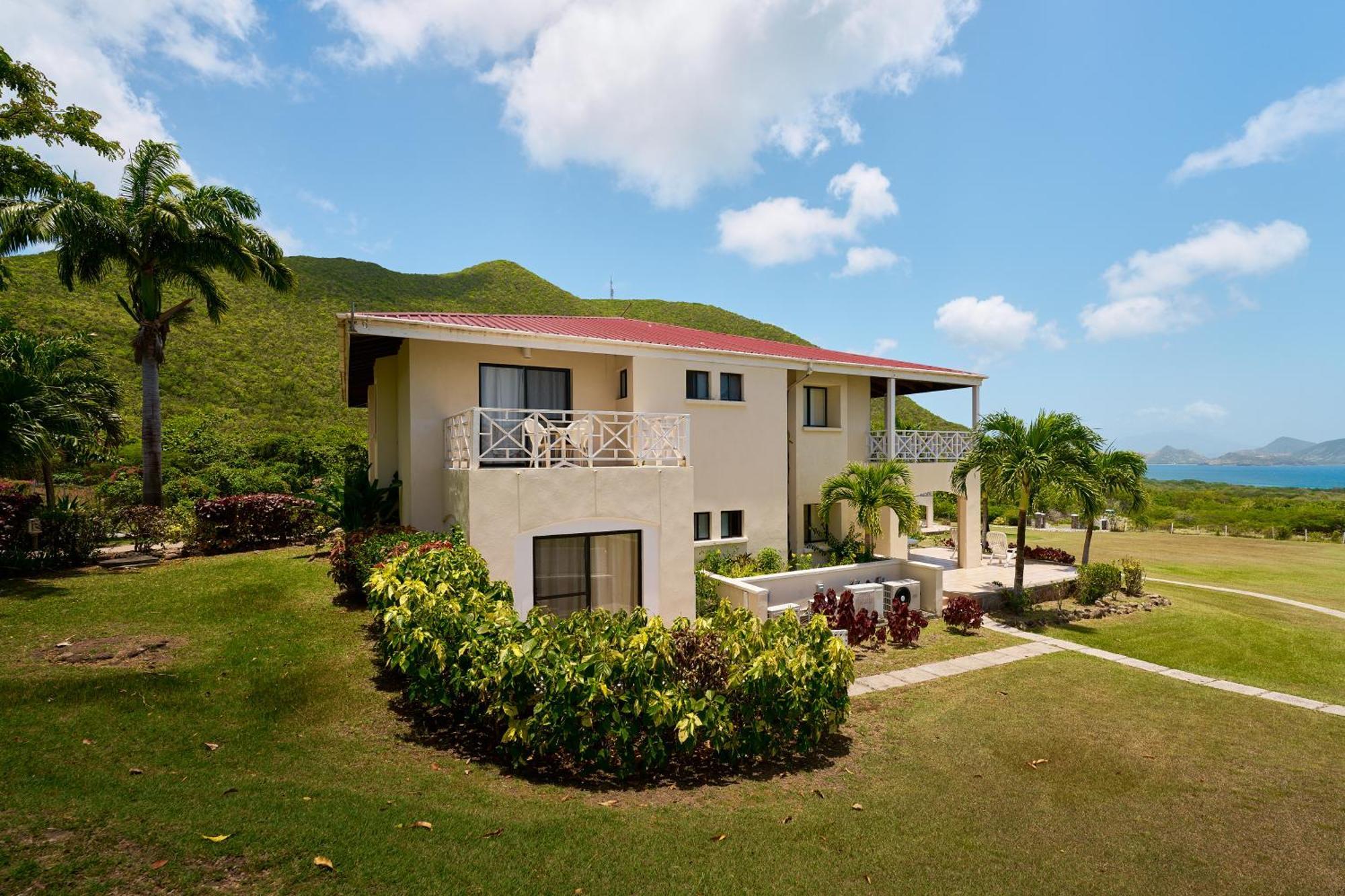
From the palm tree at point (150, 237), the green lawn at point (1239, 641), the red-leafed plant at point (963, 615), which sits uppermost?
the palm tree at point (150, 237)

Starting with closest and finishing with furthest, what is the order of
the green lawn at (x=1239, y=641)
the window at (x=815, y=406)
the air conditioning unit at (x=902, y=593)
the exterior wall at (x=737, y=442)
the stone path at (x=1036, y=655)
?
the stone path at (x=1036, y=655)
the green lawn at (x=1239, y=641)
the exterior wall at (x=737, y=442)
the air conditioning unit at (x=902, y=593)
the window at (x=815, y=406)

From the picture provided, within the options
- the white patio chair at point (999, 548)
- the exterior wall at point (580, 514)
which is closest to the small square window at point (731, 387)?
the exterior wall at point (580, 514)

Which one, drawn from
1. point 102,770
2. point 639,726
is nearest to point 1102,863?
point 639,726

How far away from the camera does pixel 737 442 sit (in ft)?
52.5

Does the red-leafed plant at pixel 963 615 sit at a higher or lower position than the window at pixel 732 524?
lower

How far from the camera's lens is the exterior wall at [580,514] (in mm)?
10242

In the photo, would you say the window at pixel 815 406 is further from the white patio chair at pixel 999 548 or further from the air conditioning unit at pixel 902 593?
the white patio chair at pixel 999 548

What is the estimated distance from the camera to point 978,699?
9.77 m

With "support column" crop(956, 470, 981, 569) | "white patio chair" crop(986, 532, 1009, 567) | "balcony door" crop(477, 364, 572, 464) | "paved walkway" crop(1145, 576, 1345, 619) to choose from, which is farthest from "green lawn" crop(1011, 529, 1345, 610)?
"balcony door" crop(477, 364, 572, 464)

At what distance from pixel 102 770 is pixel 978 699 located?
431 inches

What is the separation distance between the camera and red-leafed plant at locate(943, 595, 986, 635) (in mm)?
14031

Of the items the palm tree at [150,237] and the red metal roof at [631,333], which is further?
the palm tree at [150,237]

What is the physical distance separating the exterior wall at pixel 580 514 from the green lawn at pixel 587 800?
255 centimetres

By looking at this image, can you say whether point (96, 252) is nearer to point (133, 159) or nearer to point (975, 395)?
point (133, 159)
